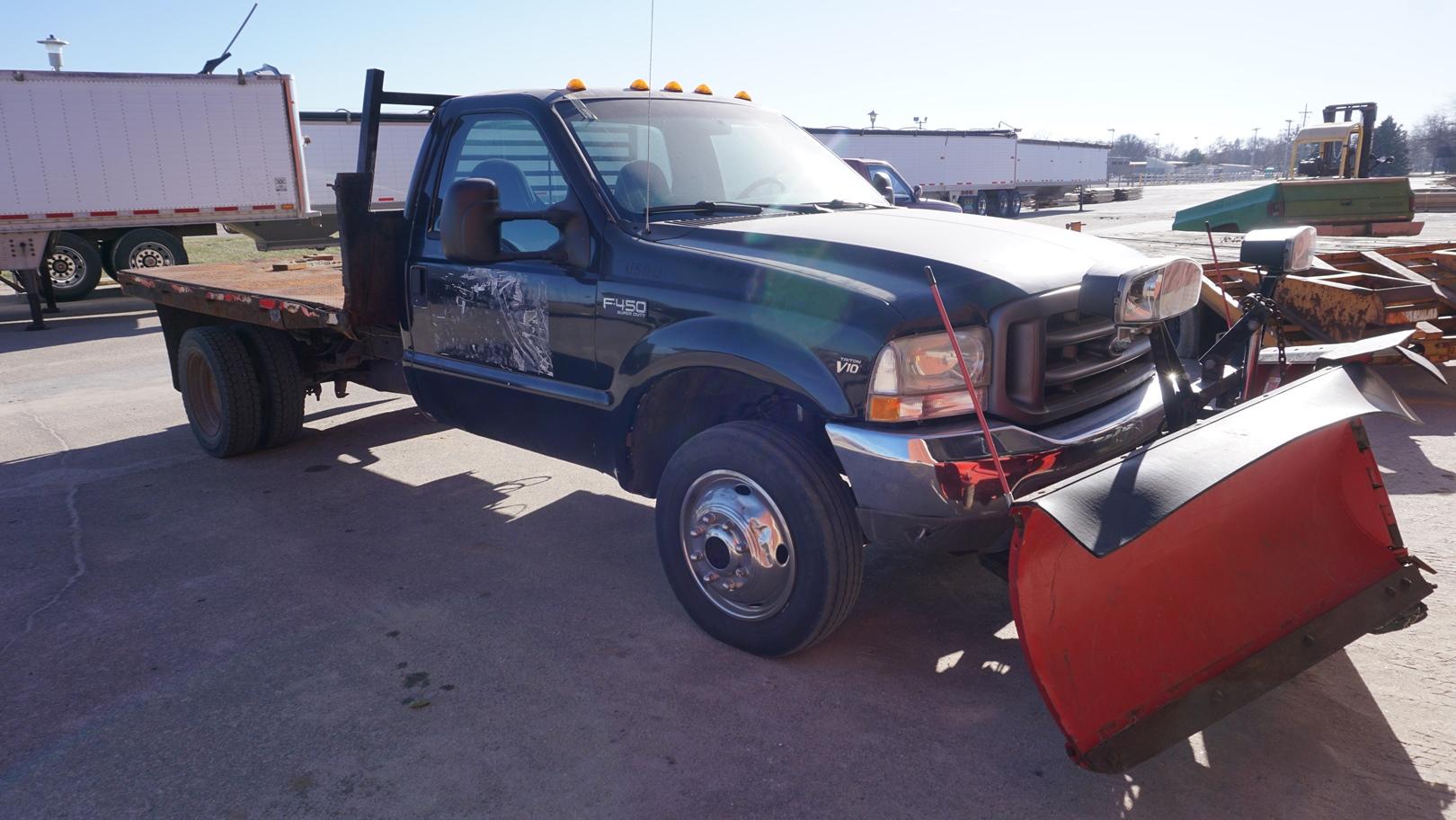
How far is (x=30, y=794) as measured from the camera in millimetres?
2908

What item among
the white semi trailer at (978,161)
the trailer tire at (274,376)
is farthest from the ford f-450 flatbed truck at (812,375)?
the white semi trailer at (978,161)

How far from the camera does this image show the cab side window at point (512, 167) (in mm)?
4215

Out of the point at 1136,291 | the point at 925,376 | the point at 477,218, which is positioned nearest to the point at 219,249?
the point at 477,218

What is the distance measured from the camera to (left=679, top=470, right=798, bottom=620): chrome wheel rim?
3.42m

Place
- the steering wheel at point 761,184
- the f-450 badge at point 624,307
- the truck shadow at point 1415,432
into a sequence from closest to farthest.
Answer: the f-450 badge at point 624,307, the steering wheel at point 761,184, the truck shadow at point 1415,432

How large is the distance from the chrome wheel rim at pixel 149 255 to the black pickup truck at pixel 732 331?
12119 millimetres

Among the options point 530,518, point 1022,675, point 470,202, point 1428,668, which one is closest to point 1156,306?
point 1022,675

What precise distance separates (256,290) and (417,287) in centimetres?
179

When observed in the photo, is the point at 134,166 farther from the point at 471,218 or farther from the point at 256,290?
the point at 471,218

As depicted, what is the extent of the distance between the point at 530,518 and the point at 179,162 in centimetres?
1331

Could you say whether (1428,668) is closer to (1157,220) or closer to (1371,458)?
(1371,458)

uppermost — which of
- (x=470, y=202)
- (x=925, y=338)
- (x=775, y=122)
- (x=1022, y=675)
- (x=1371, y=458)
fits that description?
(x=775, y=122)

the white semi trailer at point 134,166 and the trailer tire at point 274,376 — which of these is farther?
the white semi trailer at point 134,166

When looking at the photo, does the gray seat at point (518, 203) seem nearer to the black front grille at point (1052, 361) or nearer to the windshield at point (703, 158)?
the windshield at point (703, 158)
